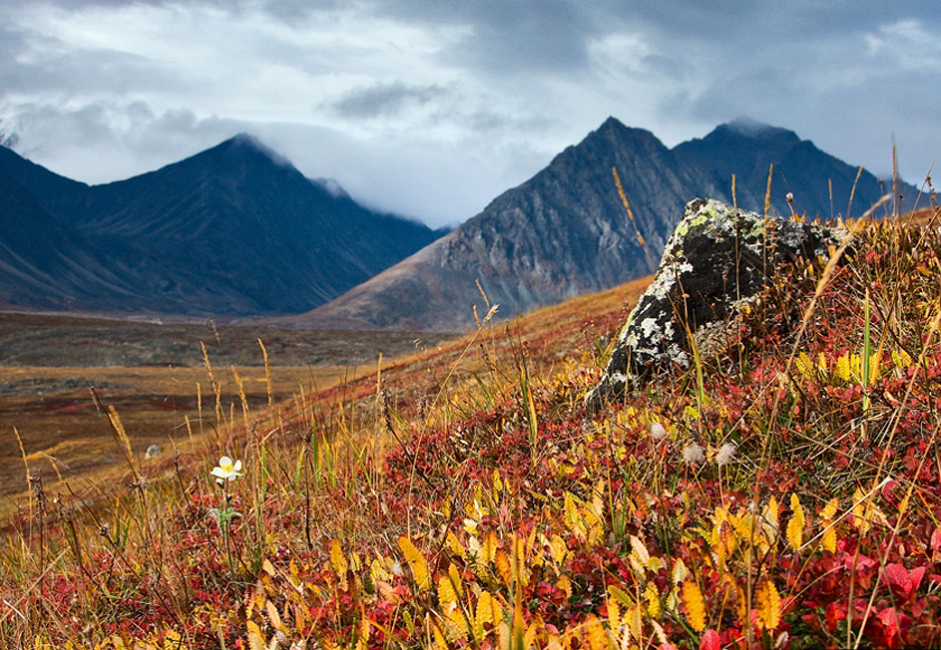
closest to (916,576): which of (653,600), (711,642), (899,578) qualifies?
(899,578)

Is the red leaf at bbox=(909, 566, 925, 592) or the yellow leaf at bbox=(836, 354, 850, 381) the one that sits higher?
the yellow leaf at bbox=(836, 354, 850, 381)

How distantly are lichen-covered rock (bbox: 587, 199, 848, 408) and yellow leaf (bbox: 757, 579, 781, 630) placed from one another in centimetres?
314

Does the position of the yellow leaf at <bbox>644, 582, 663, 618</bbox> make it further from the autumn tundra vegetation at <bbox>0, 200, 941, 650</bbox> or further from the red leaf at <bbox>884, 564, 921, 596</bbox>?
the red leaf at <bbox>884, 564, 921, 596</bbox>

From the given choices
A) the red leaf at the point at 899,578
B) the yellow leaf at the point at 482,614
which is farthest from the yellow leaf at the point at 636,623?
the red leaf at the point at 899,578

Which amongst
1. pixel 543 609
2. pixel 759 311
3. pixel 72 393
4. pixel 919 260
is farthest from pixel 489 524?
pixel 72 393

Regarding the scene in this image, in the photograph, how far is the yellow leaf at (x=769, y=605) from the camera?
1.53 meters

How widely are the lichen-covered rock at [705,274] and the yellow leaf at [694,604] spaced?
3099mm

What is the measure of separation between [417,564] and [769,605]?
1127 mm

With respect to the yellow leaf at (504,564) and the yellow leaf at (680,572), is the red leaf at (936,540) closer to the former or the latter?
the yellow leaf at (680,572)

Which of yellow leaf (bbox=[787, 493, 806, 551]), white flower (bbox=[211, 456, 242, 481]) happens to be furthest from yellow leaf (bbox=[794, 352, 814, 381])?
white flower (bbox=[211, 456, 242, 481])

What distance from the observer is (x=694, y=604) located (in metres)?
1.62

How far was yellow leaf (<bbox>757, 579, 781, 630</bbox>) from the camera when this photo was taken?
60.4 inches

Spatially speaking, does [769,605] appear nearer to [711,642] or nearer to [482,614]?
[711,642]

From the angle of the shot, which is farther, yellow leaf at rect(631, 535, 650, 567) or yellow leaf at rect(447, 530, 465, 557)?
yellow leaf at rect(447, 530, 465, 557)
